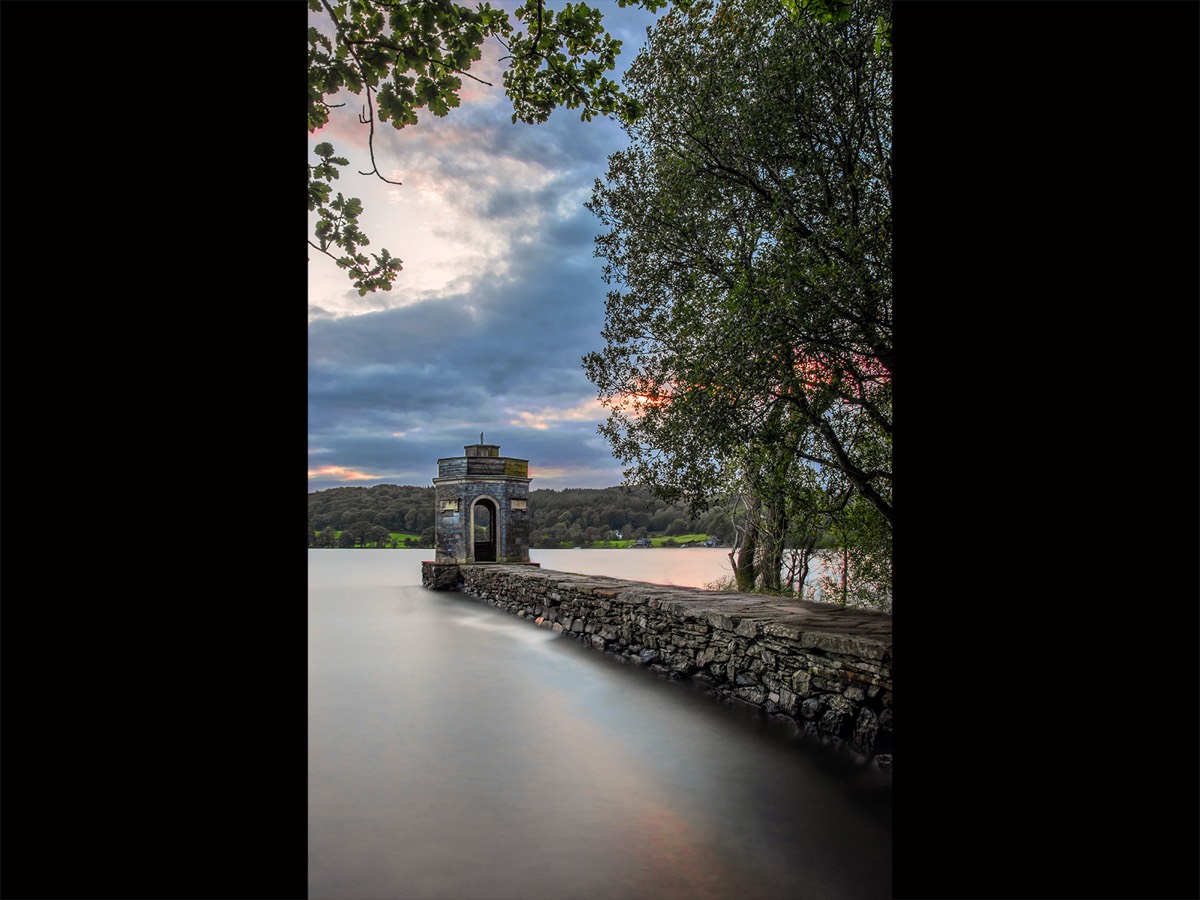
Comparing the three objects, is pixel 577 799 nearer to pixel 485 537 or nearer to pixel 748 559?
pixel 748 559

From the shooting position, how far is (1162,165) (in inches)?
39.5

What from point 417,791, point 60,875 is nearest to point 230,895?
point 60,875

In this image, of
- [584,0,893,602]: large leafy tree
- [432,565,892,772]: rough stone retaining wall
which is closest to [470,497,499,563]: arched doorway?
[432,565,892,772]: rough stone retaining wall

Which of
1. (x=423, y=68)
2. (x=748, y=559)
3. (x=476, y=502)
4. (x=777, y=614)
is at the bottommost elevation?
(x=748, y=559)

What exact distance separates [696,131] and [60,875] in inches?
271

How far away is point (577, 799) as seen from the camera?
417 cm

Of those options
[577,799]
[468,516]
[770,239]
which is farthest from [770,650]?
[468,516]

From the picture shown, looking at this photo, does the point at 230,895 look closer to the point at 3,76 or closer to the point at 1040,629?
the point at 3,76

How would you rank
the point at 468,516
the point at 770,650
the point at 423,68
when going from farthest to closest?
the point at 468,516, the point at 770,650, the point at 423,68

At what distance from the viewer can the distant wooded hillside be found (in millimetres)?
23906

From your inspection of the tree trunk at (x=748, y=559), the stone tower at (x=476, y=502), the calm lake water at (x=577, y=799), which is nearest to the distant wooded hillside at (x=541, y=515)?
the stone tower at (x=476, y=502)

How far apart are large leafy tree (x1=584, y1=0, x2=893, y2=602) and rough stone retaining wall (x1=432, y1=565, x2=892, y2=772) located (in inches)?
58.0

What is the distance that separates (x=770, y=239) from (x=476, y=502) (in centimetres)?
1420

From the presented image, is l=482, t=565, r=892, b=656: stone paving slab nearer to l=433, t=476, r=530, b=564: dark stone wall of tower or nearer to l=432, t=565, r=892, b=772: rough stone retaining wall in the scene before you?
l=432, t=565, r=892, b=772: rough stone retaining wall
